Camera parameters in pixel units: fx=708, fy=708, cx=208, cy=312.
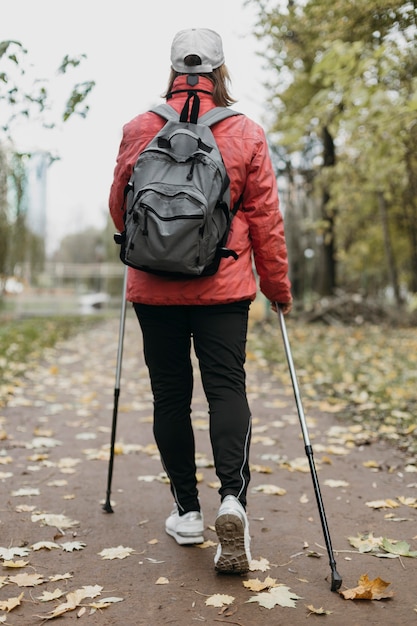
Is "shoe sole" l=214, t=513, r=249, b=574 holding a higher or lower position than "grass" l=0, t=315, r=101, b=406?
higher

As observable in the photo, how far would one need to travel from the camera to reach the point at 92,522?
3375mm

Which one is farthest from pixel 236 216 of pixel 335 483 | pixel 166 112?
pixel 335 483

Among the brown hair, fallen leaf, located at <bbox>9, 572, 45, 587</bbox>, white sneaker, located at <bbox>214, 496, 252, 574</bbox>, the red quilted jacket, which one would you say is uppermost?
the brown hair

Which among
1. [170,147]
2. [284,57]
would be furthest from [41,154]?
[284,57]

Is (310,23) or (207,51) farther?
(310,23)

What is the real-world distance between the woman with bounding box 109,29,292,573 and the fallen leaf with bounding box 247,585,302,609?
6.5 inches

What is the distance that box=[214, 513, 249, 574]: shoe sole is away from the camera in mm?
2580

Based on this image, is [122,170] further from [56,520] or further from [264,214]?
[56,520]

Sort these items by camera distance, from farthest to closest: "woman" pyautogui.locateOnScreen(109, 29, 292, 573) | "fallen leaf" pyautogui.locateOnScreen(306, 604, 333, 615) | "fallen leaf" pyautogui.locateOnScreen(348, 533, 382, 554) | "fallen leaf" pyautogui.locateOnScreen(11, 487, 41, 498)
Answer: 1. "fallen leaf" pyautogui.locateOnScreen(11, 487, 41, 498)
2. "fallen leaf" pyautogui.locateOnScreen(348, 533, 382, 554)
3. "woman" pyautogui.locateOnScreen(109, 29, 292, 573)
4. "fallen leaf" pyautogui.locateOnScreen(306, 604, 333, 615)

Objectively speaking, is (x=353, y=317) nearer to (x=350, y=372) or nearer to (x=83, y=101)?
(x=350, y=372)

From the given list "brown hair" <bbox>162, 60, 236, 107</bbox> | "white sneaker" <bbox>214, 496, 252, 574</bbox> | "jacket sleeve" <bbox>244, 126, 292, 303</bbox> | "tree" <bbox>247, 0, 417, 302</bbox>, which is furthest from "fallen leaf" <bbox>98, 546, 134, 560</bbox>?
"tree" <bbox>247, 0, 417, 302</bbox>

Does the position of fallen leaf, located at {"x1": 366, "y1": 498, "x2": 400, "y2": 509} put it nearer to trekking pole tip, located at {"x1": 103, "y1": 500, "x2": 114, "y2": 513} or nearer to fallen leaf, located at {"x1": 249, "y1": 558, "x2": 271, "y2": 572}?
fallen leaf, located at {"x1": 249, "y1": 558, "x2": 271, "y2": 572}

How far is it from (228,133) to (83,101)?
65.7 inches

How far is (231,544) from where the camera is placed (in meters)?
2.61
